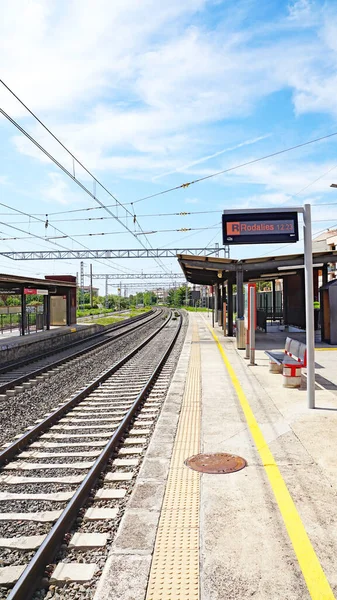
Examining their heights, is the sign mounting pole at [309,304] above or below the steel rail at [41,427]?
above

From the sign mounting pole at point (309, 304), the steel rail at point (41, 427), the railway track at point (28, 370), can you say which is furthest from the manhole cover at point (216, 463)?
the railway track at point (28, 370)

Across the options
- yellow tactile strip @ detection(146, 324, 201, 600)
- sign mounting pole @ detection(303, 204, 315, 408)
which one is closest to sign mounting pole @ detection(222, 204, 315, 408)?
sign mounting pole @ detection(303, 204, 315, 408)

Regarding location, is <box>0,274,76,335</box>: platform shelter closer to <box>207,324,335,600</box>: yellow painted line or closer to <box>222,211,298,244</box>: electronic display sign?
<box>222,211,298,244</box>: electronic display sign

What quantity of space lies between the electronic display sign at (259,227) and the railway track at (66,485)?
12.0ft

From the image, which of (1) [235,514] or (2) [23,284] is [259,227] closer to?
(1) [235,514]

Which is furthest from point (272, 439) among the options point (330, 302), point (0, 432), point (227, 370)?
point (330, 302)

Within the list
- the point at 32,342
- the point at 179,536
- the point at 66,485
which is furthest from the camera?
the point at 32,342

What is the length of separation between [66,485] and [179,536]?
1.86 metres

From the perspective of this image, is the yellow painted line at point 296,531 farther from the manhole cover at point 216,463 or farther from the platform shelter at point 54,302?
the platform shelter at point 54,302

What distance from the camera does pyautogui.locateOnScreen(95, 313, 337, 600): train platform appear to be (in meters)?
3.16

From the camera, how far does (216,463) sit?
5.39 meters

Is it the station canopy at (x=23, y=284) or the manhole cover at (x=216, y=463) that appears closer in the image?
the manhole cover at (x=216, y=463)

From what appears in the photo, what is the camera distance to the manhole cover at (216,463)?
520 centimetres

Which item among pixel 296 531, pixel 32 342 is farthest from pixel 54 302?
pixel 296 531
